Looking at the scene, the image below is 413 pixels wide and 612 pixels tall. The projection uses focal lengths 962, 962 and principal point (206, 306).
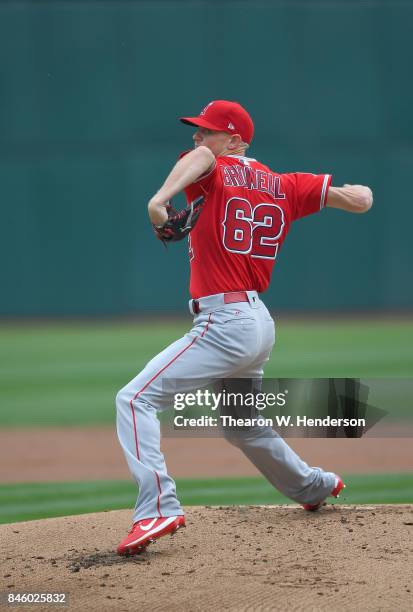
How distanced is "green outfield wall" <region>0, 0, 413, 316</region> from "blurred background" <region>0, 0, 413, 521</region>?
0.07 feet

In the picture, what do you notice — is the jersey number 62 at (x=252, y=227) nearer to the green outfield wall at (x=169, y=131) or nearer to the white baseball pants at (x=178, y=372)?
the white baseball pants at (x=178, y=372)

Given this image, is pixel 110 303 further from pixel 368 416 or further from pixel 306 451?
pixel 368 416

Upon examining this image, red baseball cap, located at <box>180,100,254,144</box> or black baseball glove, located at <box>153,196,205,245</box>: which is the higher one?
red baseball cap, located at <box>180,100,254,144</box>

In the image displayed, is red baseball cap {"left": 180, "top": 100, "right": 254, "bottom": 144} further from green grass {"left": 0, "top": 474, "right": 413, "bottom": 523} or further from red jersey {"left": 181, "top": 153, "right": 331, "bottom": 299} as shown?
green grass {"left": 0, "top": 474, "right": 413, "bottom": 523}

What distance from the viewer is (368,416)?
433 centimetres

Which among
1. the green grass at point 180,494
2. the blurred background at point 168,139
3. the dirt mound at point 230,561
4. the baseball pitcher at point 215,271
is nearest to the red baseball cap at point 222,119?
the baseball pitcher at point 215,271

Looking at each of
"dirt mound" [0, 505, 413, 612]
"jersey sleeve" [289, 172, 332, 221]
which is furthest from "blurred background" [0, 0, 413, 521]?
"jersey sleeve" [289, 172, 332, 221]

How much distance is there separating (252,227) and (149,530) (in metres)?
1.20

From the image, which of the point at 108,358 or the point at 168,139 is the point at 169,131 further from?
the point at 108,358

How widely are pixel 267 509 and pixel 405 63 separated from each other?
11127 millimetres

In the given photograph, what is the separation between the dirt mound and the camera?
10.1 ft

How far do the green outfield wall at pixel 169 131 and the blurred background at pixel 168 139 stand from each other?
0.02 m

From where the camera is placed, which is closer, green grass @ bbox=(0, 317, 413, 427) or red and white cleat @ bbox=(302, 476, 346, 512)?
red and white cleat @ bbox=(302, 476, 346, 512)

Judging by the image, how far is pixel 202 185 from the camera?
11.8 feet
